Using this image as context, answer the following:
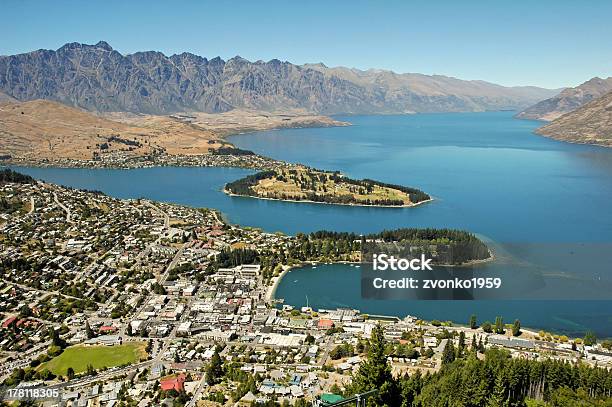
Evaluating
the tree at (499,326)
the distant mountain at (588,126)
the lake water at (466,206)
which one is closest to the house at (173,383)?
the lake water at (466,206)

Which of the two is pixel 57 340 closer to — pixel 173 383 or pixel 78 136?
pixel 173 383

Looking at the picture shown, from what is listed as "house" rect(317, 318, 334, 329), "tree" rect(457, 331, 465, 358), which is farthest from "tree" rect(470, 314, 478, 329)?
"house" rect(317, 318, 334, 329)

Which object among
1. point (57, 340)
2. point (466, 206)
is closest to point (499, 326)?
point (57, 340)

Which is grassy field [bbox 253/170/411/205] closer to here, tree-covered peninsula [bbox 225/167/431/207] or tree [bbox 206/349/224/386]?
tree-covered peninsula [bbox 225/167/431/207]

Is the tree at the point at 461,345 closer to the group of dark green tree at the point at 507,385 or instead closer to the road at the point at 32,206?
the group of dark green tree at the point at 507,385

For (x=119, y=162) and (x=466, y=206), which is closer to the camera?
(x=466, y=206)

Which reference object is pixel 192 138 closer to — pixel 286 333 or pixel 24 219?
pixel 24 219
